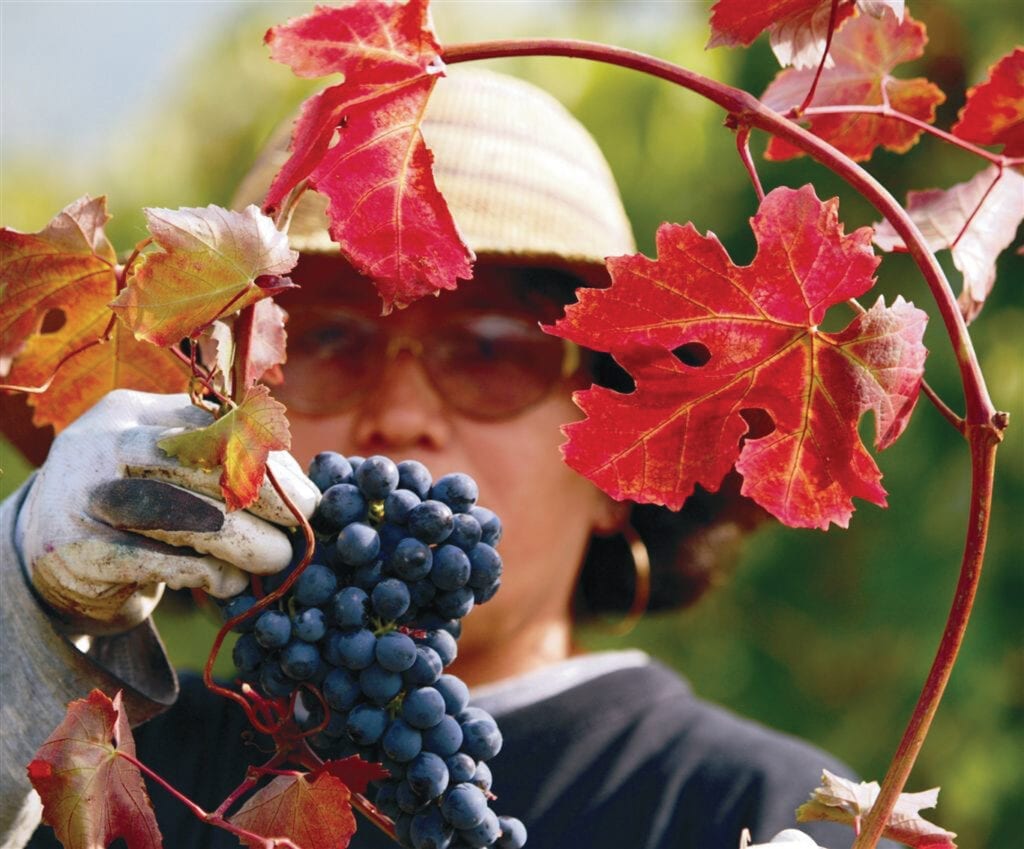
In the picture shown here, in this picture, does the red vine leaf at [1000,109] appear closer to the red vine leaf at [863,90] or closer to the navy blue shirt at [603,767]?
the red vine leaf at [863,90]

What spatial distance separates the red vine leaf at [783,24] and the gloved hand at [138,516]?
29 centimetres

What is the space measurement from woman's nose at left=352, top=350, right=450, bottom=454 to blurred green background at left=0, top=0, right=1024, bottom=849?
2359mm

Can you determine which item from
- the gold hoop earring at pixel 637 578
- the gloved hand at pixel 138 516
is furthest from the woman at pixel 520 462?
the gloved hand at pixel 138 516

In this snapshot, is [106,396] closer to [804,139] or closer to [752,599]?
[804,139]

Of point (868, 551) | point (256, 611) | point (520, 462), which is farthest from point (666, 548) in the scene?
point (868, 551)

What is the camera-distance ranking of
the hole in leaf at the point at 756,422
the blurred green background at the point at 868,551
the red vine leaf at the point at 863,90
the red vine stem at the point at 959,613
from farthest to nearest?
1. the blurred green background at the point at 868,551
2. the hole in leaf at the point at 756,422
3. the red vine leaf at the point at 863,90
4. the red vine stem at the point at 959,613

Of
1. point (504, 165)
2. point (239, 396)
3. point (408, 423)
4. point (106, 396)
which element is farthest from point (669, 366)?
point (504, 165)

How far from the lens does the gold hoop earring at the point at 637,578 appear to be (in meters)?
1.86

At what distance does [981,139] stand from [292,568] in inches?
16.4

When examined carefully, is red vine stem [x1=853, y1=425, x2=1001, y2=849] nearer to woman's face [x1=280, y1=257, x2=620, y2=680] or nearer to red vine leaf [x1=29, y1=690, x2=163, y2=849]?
red vine leaf [x1=29, y1=690, x2=163, y2=849]

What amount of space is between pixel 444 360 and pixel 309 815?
98 centimetres

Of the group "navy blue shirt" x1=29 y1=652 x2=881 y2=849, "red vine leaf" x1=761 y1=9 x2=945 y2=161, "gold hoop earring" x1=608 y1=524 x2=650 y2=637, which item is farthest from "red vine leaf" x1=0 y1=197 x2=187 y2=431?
"gold hoop earring" x1=608 y1=524 x2=650 y2=637

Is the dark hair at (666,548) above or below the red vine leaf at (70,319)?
below

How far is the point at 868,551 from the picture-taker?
4.05 metres
